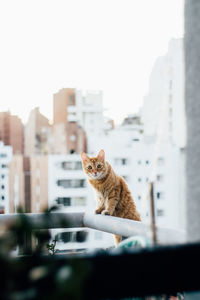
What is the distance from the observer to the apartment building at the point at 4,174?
62.0ft

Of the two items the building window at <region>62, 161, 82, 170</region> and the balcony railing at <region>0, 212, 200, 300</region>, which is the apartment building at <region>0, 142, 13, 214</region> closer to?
the building window at <region>62, 161, 82, 170</region>

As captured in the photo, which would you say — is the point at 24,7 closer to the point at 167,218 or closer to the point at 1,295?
the point at 1,295

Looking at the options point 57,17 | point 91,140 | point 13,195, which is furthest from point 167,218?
point 57,17

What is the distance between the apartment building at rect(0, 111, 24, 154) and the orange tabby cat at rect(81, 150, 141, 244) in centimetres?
1334

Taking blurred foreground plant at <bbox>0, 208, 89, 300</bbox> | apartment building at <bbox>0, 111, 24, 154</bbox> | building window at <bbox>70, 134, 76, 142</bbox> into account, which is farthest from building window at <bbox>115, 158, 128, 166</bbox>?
blurred foreground plant at <bbox>0, 208, 89, 300</bbox>

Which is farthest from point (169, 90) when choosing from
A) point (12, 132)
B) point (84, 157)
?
point (12, 132)

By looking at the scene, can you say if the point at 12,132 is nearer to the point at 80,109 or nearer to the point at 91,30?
the point at 80,109

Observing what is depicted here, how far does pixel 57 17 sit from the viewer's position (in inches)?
129

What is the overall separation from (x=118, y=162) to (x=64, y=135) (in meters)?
3.36

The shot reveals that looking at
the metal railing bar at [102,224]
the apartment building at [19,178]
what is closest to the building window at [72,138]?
the apartment building at [19,178]

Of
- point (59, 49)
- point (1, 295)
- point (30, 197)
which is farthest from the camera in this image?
point (30, 197)

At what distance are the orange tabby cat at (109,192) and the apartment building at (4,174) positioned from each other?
55.9 ft

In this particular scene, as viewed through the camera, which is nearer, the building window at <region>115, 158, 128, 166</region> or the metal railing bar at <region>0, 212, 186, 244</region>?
the metal railing bar at <region>0, 212, 186, 244</region>

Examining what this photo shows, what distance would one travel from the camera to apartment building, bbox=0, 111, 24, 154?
53.6ft
